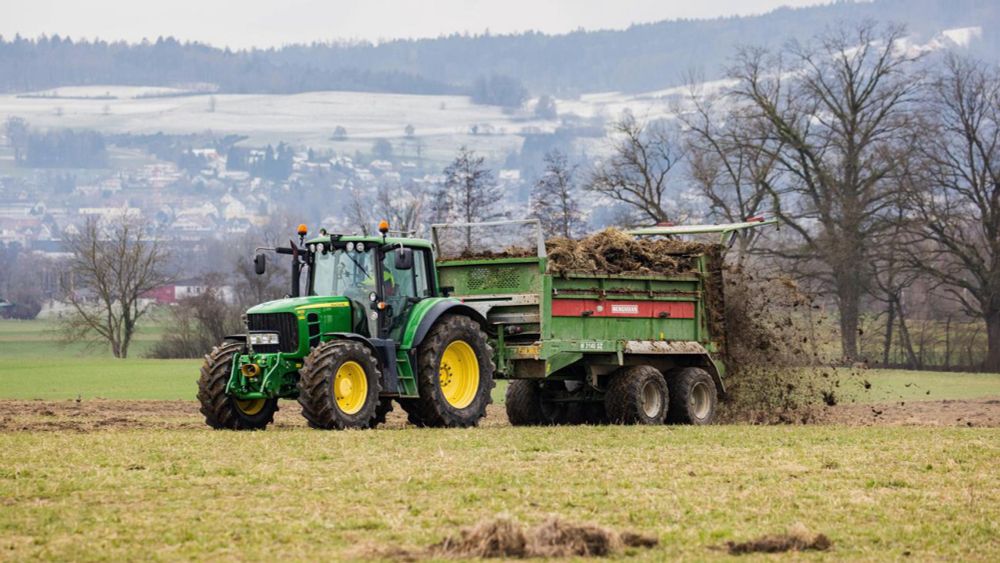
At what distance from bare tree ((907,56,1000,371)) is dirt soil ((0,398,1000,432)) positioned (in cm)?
2708

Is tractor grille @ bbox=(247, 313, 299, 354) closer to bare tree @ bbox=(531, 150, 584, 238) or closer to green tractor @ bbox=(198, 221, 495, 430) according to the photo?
green tractor @ bbox=(198, 221, 495, 430)

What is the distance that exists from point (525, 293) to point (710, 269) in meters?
3.92

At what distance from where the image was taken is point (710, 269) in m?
24.0

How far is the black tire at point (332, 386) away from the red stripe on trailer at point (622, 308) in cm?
320

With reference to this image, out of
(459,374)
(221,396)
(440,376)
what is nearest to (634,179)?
(459,374)

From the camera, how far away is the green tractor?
19.3 metres

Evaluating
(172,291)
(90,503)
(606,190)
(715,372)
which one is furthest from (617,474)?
(172,291)

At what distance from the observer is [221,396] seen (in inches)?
774

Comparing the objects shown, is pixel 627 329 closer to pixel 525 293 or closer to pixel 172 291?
pixel 525 293


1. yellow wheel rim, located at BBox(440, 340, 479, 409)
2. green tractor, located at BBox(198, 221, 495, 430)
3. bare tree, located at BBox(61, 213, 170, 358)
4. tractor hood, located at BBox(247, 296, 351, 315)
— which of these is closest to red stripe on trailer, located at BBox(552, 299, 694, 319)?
green tractor, located at BBox(198, 221, 495, 430)

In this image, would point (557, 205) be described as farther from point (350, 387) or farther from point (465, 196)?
point (350, 387)

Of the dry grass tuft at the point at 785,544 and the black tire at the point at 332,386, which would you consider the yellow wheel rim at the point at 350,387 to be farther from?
the dry grass tuft at the point at 785,544

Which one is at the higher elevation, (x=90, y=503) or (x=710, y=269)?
(x=710, y=269)

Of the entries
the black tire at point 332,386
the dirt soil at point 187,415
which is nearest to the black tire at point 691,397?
the dirt soil at point 187,415
